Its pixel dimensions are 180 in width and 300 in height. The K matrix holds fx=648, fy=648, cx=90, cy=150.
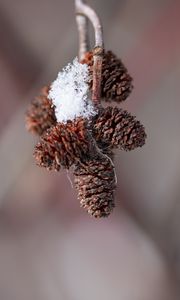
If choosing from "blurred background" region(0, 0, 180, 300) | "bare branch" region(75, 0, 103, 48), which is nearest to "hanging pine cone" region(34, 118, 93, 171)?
"bare branch" region(75, 0, 103, 48)

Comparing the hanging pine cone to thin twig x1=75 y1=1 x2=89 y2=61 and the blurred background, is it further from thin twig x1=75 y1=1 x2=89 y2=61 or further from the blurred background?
the blurred background

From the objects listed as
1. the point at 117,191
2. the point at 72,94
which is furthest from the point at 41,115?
the point at 117,191

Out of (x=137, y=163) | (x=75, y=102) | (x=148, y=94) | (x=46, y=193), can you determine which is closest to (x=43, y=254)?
(x=46, y=193)

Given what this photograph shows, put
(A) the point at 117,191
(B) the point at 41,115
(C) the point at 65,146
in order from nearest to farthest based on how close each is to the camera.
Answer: (C) the point at 65,146, (B) the point at 41,115, (A) the point at 117,191

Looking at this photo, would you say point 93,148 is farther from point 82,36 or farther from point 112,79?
point 82,36

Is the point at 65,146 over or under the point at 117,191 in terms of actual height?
under

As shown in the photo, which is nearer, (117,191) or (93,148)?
(93,148)

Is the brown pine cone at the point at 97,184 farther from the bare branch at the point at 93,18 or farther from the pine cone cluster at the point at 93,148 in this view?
the bare branch at the point at 93,18

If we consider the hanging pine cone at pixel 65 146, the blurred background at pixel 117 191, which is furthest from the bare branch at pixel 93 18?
the blurred background at pixel 117 191
